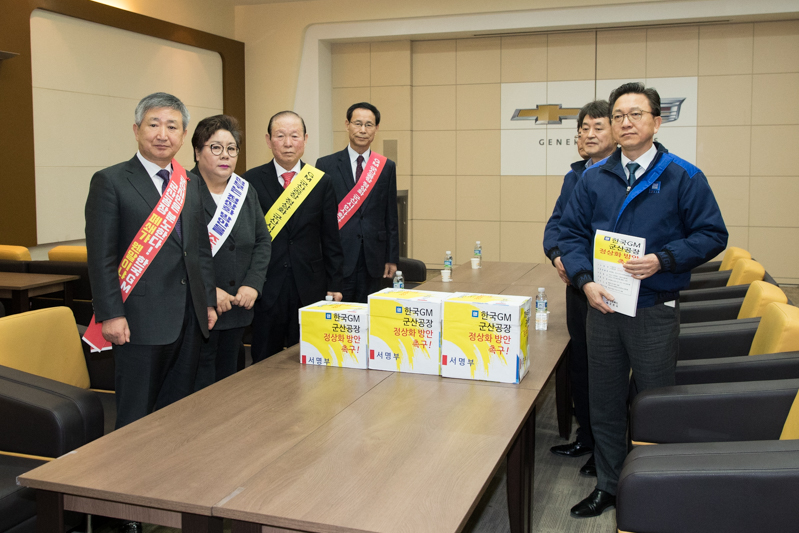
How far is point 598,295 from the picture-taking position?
8.09 ft

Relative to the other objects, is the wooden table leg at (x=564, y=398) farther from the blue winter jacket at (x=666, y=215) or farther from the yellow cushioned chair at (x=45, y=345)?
the yellow cushioned chair at (x=45, y=345)

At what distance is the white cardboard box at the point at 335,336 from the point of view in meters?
2.43

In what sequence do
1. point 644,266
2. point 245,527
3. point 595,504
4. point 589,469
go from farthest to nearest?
point 589,469, point 595,504, point 644,266, point 245,527

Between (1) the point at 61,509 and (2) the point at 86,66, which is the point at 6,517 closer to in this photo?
(1) the point at 61,509

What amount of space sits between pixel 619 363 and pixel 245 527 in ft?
5.33

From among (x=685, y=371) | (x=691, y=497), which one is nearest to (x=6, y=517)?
(x=691, y=497)

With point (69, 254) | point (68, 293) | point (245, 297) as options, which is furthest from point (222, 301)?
point (69, 254)

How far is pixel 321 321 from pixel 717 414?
1.33m

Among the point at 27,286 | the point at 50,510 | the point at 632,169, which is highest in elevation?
the point at 632,169

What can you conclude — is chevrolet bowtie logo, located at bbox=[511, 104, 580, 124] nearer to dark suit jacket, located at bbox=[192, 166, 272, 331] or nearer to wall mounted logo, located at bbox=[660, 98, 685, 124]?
wall mounted logo, located at bbox=[660, 98, 685, 124]

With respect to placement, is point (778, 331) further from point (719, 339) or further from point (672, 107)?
point (672, 107)

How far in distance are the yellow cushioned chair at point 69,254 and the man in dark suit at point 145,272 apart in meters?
2.97

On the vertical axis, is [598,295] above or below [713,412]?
above

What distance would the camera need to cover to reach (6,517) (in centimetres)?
203
